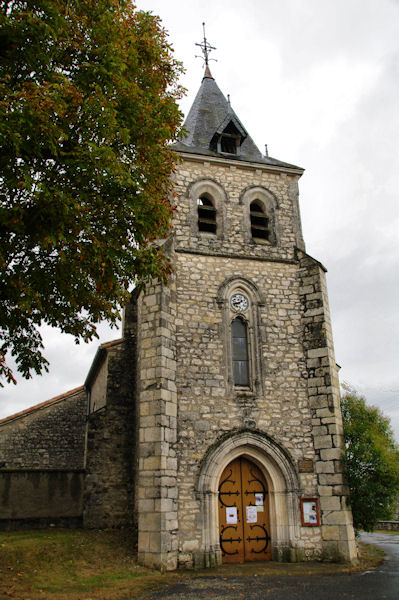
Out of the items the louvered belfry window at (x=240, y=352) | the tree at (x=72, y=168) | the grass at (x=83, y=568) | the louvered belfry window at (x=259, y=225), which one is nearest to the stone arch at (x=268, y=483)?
the grass at (x=83, y=568)

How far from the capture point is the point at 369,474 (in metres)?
11.4

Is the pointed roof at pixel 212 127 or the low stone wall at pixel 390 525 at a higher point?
the pointed roof at pixel 212 127

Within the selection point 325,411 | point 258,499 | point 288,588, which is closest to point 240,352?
point 325,411

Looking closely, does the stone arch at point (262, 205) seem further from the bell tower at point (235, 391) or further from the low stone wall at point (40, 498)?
the low stone wall at point (40, 498)

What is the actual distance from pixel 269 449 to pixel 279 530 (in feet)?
5.83

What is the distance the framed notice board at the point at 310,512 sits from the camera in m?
11.2

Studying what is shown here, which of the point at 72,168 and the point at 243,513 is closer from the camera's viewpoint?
the point at 72,168

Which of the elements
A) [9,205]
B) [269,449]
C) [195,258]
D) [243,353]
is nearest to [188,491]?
[269,449]

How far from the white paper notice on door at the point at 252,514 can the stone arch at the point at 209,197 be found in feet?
22.7

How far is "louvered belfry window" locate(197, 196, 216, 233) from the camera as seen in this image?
1361 cm

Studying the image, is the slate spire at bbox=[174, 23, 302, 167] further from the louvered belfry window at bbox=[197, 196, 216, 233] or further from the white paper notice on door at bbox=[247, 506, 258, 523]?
the white paper notice on door at bbox=[247, 506, 258, 523]

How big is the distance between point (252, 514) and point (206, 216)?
26.0 ft

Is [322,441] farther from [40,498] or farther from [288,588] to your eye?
[40,498]

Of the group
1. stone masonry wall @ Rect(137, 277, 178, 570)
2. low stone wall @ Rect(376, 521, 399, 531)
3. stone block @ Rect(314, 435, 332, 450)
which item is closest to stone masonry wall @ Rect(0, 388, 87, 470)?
stone masonry wall @ Rect(137, 277, 178, 570)
